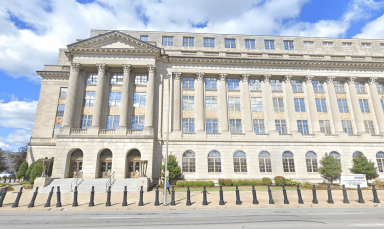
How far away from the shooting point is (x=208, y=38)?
3747 centimetres

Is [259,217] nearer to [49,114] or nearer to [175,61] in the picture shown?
[175,61]

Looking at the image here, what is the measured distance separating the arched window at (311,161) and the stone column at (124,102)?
87.8 ft

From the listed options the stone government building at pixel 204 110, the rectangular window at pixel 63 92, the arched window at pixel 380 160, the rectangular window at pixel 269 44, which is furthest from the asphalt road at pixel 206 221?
the rectangular window at pixel 269 44

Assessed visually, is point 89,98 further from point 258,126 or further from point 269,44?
point 269,44

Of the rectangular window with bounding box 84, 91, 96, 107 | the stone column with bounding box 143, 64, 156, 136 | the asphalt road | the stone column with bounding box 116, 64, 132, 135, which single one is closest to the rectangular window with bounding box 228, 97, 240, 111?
the stone column with bounding box 143, 64, 156, 136

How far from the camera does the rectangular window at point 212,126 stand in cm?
3095

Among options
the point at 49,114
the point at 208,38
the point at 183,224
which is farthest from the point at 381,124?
the point at 49,114

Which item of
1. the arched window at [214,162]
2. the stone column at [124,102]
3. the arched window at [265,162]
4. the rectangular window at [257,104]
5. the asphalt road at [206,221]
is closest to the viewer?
the asphalt road at [206,221]

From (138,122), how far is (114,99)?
17.4 ft

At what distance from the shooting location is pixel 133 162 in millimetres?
27391

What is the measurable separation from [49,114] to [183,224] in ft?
112

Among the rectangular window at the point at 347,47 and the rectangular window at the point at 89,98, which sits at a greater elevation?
the rectangular window at the point at 347,47

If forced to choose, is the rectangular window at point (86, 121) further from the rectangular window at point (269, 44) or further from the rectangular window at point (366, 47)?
the rectangular window at point (366, 47)

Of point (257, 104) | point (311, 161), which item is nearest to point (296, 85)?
point (257, 104)
